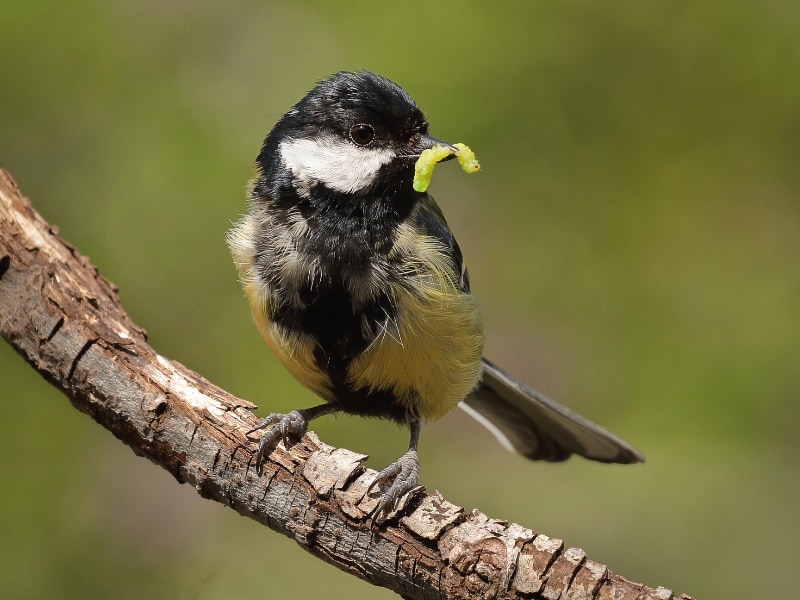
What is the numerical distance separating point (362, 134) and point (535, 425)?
1.39 m

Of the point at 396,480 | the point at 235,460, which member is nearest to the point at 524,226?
the point at 396,480

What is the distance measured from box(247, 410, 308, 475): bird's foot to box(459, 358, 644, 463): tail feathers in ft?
3.43

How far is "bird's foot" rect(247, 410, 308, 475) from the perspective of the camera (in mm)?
2230

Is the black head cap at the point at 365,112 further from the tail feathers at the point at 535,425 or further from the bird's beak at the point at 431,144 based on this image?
the tail feathers at the point at 535,425

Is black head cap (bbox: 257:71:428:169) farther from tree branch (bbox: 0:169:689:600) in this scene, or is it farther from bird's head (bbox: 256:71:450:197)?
tree branch (bbox: 0:169:689:600)

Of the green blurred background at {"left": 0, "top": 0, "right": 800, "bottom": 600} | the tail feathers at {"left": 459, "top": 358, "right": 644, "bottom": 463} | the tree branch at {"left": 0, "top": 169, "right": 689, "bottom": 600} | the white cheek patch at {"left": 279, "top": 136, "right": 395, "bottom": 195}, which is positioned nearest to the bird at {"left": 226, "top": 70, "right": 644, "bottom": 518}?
the white cheek patch at {"left": 279, "top": 136, "right": 395, "bottom": 195}

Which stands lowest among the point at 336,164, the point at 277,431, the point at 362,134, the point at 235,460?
the point at 235,460

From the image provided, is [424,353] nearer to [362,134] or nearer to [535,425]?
[362,134]

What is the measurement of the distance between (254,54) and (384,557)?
10.7ft

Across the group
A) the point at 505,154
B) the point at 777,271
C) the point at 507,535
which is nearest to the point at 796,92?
the point at 777,271

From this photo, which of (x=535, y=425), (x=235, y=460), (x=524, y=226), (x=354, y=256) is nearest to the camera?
(x=235, y=460)

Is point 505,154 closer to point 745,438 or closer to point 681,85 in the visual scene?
point 681,85

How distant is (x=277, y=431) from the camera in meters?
2.30

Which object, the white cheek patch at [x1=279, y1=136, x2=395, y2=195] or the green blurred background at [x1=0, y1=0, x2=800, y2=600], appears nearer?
the white cheek patch at [x1=279, y1=136, x2=395, y2=195]
